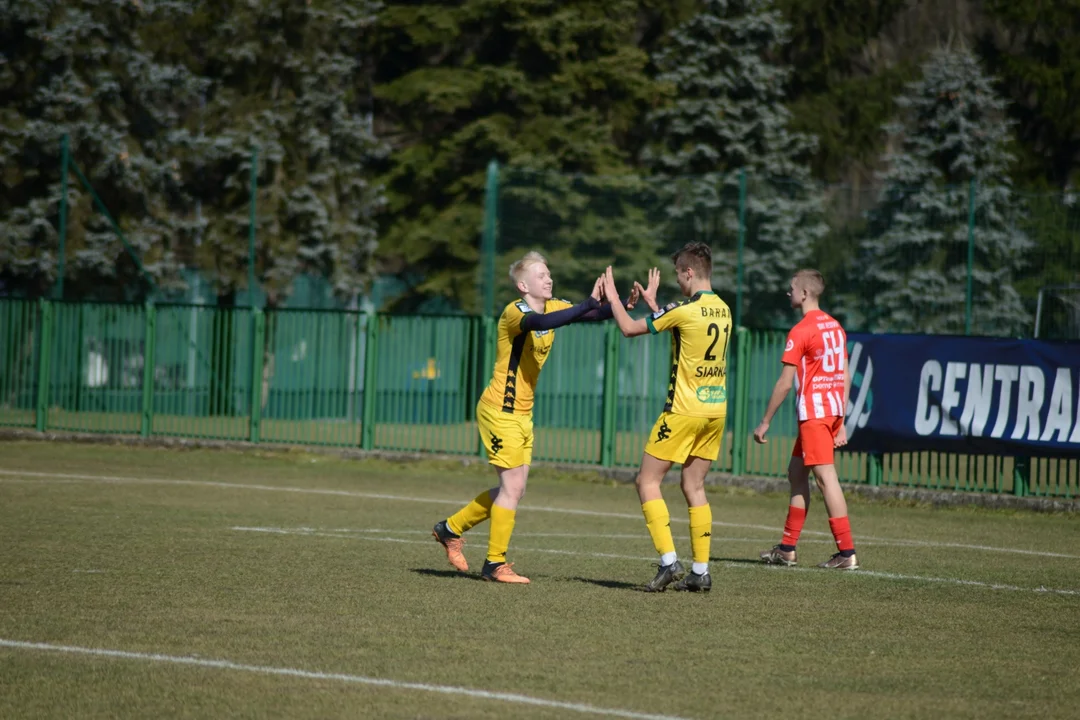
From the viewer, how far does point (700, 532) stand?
1011 cm

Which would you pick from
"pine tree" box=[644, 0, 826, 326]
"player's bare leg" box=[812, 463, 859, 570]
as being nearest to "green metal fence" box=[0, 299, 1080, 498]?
"player's bare leg" box=[812, 463, 859, 570]

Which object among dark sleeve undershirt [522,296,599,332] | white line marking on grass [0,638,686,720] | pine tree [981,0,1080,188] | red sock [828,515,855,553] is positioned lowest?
white line marking on grass [0,638,686,720]

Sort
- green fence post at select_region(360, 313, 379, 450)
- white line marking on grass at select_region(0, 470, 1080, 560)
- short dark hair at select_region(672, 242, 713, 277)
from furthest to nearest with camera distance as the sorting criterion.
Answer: green fence post at select_region(360, 313, 379, 450) < white line marking on grass at select_region(0, 470, 1080, 560) < short dark hair at select_region(672, 242, 713, 277)

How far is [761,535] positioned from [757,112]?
2715 cm

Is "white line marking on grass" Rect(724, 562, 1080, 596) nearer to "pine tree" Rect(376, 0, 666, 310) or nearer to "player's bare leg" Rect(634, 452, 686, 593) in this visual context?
"player's bare leg" Rect(634, 452, 686, 593)

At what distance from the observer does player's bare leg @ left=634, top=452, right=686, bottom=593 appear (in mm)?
10000

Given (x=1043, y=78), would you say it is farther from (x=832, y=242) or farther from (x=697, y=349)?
(x=697, y=349)

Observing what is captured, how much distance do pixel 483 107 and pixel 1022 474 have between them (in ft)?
90.3

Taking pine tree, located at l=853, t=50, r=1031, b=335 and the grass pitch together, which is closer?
the grass pitch

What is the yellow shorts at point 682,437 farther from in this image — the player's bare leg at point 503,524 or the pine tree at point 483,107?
the pine tree at point 483,107

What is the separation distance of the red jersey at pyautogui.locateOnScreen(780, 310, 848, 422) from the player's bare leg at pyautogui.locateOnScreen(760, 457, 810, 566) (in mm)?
495

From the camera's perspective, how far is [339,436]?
22672 mm

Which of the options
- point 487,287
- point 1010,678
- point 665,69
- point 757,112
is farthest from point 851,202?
point 1010,678

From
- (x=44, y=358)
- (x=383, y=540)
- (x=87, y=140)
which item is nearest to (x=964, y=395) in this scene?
(x=383, y=540)
